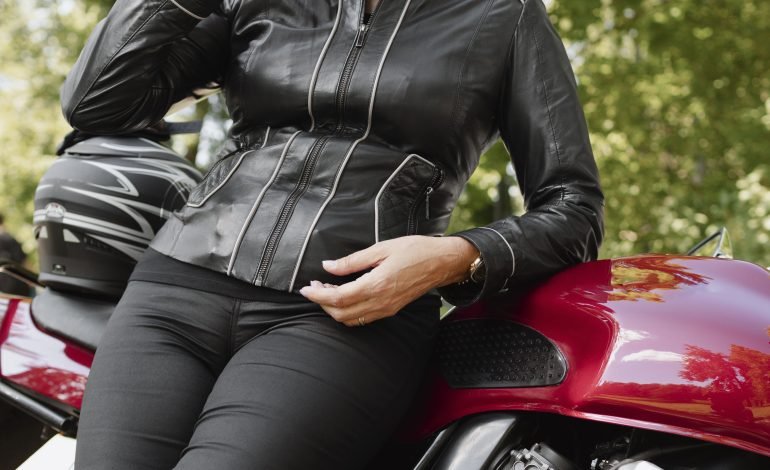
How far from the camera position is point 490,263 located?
146 centimetres

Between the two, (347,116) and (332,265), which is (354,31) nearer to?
(347,116)

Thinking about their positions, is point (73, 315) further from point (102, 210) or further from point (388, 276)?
point (388, 276)

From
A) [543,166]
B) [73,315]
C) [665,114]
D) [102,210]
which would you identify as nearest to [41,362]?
[73,315]

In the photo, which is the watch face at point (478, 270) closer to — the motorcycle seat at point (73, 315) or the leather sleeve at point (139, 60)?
the leather sleeve at point (139, 60)

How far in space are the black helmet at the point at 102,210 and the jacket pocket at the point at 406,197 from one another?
0.92 m

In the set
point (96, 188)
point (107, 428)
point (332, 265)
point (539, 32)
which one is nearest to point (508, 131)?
point (539, 32)

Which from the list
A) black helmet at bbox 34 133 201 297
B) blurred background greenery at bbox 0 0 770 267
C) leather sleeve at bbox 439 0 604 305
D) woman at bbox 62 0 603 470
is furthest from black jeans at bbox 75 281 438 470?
blurred background greenery at bbox 0 0 770 267

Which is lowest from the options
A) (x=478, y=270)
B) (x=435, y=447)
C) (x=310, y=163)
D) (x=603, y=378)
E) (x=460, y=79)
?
(x=435, y=447)

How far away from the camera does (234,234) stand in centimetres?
153

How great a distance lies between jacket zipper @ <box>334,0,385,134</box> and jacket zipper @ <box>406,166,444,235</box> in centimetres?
21

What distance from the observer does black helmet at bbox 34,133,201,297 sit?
7.21ft

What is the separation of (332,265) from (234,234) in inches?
8.7

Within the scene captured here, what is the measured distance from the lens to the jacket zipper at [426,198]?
158 cm

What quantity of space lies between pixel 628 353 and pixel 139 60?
45.4 inches
